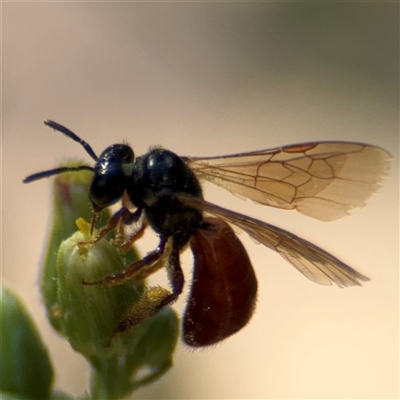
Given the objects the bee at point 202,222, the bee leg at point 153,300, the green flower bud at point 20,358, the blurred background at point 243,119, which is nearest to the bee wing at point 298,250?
the bee at point 202,222

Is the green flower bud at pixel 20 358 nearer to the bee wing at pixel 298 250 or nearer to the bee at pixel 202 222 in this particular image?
the bee at pixel 202 222

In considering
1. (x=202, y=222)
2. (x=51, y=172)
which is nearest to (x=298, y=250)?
(x=202, y=222)

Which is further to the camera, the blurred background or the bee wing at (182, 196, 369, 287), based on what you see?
the blurred background

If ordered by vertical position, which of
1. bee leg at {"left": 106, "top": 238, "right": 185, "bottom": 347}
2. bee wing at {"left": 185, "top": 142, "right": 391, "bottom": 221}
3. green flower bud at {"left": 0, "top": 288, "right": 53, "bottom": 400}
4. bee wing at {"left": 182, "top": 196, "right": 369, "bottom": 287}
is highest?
bee wing at {"left": 185, "top": 142, "right": 391, "bottom": 221}

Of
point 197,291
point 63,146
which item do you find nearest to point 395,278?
point 63,146

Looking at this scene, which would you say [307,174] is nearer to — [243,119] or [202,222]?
[202,222]

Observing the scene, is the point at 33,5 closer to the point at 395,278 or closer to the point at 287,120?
the point at 287,120

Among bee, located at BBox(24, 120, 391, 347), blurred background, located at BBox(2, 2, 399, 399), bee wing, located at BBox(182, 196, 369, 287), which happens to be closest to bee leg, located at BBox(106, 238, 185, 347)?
bee, located at BBox(24, 120, 391, 347)

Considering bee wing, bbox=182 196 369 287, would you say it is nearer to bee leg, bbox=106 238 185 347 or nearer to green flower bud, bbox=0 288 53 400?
bee leg, bbox=106 238 185 347
